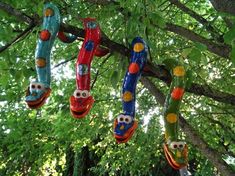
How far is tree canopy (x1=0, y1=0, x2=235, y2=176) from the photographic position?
337 centimetres

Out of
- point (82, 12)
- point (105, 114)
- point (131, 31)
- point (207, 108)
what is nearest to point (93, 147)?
point (105, 114)

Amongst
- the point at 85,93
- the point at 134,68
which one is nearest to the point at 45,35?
the point at 85,93

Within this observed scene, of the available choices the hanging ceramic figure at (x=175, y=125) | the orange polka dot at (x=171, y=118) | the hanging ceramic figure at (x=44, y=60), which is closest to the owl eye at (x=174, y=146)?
the hanging ceramic figure at (x=175, y=125)

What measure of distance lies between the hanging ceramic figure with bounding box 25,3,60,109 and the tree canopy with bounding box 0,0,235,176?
4.3 inches

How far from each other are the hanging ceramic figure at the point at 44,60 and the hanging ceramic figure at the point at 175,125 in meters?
0.88

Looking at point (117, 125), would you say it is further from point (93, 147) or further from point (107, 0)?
point (93, 147)

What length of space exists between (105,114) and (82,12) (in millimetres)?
3100

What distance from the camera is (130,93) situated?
9.27 feet

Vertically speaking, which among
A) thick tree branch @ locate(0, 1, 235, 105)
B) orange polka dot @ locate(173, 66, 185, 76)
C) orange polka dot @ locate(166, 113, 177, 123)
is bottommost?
orange polka dot @ locate(166, 113, 177, 123)

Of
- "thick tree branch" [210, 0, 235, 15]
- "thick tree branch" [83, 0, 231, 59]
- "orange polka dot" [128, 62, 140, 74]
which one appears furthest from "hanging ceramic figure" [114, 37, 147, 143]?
"thick tree branch" [210, 0, 235, 15]

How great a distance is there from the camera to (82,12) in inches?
173

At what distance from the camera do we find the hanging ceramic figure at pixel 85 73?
2.62 m

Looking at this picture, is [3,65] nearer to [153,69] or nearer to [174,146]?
[153,69]

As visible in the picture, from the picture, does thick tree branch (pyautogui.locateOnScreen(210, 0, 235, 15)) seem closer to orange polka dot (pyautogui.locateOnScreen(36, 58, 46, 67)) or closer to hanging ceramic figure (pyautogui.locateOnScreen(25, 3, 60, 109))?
hanging ceramic figure (pyautogui.locateOnScreen(25, 3, 60, 109))
